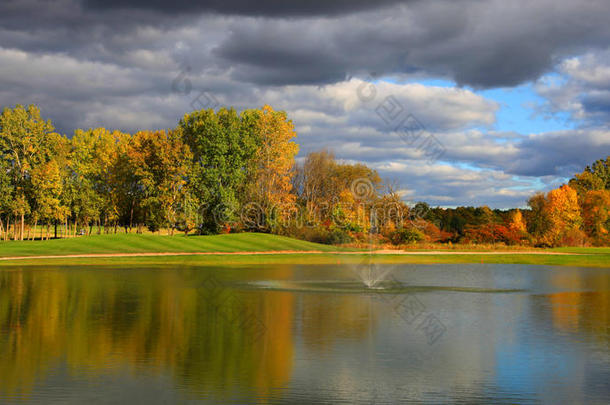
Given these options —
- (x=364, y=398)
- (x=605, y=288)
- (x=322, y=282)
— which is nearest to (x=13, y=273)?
(x=322, y=282)

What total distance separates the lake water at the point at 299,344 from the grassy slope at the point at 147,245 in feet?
68.6

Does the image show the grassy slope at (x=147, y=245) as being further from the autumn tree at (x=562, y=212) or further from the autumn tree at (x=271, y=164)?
the autumn tree at (x=562, y=212)

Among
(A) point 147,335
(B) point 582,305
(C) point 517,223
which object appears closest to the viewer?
(A) point 147,335

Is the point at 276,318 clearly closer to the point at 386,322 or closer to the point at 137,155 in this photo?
the point at 386,322

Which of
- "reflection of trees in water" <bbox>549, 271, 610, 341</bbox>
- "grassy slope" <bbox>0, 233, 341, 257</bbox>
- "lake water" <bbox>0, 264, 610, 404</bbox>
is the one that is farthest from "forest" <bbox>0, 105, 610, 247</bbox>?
"lake water" <bbox>0, 264, 610, 404</bbox>

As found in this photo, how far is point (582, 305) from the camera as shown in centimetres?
1841

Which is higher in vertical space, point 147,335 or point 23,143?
point 23,143

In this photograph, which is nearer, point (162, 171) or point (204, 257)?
point (204, 257)

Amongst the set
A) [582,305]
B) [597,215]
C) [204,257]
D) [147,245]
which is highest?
[597,215]

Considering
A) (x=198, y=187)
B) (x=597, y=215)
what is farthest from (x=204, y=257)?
(x=597, y=215)

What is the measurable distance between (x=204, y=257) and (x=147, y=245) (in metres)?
8.72

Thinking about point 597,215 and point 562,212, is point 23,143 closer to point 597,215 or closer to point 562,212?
point 562,212

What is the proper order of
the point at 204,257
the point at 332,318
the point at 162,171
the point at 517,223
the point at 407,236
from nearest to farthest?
the point at 332,318 < the point at 204,257 < the point at 407,236 < the point at 162,171 < the point at 517,223

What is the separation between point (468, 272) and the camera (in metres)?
32.1
